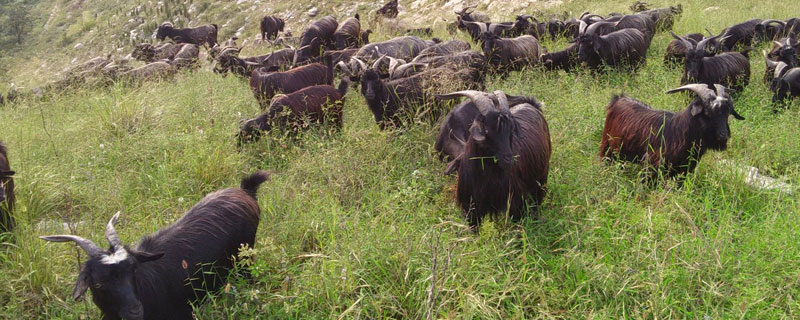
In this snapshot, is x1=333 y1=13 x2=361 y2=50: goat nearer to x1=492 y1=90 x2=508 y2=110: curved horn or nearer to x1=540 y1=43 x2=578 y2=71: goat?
x1=540 y1=43 x2=578 y2=71: goat

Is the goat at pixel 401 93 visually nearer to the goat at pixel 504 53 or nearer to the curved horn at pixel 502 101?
the goat at pixel 504 53

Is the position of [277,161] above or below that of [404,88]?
below

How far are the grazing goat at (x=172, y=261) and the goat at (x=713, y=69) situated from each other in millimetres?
6045

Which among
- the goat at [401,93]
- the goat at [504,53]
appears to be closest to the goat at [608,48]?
the goat at [504,53]

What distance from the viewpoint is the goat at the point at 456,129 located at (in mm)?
5316

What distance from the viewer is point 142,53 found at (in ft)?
50.7

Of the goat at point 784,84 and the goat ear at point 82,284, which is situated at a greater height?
the goat ear at point 82,284

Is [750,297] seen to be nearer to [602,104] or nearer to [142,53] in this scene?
[602,104]

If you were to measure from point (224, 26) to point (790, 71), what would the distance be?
22.9 metres

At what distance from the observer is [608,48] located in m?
8.65

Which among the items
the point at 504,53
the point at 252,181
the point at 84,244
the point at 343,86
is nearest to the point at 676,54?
the point at 504,53

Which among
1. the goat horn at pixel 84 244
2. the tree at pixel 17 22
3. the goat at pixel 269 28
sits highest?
the goat horn at pixel 84 244

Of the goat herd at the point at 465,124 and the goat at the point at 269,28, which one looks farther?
the goat at the point at 269,28

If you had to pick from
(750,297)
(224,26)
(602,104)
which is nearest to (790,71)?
(602,104)
